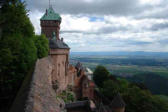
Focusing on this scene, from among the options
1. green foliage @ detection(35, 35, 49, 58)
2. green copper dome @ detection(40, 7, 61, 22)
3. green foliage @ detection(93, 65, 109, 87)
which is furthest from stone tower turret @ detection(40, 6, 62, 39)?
green foliage @ detection(93, 65, 109, 87)

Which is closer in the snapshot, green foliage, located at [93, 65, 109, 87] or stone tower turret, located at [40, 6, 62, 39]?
stone tower turret, located at [40, 6, 62, 39]

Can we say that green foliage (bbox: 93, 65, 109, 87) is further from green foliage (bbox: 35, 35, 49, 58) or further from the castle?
green foliage (bbox: 35, 35, 49, 58)

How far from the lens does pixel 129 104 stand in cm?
3784

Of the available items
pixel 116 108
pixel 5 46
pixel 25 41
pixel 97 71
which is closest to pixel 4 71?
pixel 5 46

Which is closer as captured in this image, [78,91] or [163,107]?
[163,107]

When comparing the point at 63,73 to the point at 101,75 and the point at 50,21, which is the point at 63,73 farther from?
the point at 101,75

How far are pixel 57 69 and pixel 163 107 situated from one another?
966 inches

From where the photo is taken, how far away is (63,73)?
33.1m

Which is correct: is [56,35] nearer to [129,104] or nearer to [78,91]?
[78,91]

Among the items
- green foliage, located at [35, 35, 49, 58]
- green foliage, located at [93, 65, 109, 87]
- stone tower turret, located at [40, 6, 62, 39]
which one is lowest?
green foliage, located at [93, 65, 109, 87]

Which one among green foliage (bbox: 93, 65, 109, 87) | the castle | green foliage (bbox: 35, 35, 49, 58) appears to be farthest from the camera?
green foliage (bbox: 93, 65, 109, 87)

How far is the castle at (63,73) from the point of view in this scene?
92.5 ft

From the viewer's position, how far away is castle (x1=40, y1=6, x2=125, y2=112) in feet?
92.5

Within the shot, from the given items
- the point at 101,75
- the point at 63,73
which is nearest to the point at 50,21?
the point at 63,73
